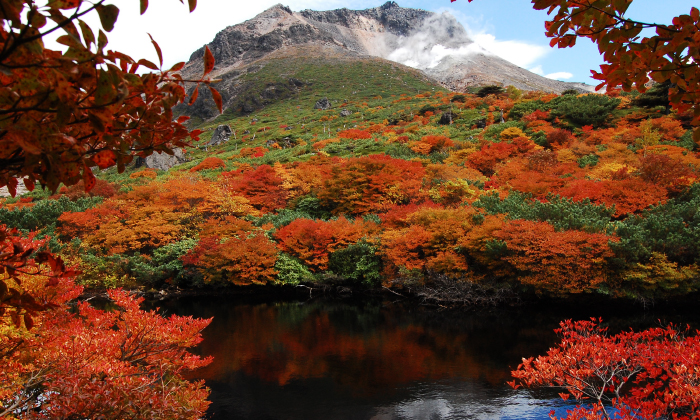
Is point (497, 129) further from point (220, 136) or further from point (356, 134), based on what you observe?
point (220, 136)

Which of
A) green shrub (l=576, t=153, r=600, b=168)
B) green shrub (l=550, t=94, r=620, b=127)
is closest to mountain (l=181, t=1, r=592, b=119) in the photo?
green shrub (l=550, t=94, r=620, b=127)

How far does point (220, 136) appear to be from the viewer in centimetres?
6694

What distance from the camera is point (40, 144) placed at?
1259 millimetres

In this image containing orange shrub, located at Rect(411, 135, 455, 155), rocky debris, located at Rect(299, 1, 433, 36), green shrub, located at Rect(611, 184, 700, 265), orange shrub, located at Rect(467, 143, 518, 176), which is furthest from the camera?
rocky debris, located at Rect(299, 1, 433, 36)

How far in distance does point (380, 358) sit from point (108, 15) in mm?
12757

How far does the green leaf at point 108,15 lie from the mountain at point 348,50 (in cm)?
7598

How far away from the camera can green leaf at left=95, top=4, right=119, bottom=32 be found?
121 cm

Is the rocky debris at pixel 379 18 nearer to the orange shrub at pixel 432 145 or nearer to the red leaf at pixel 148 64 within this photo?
the orange shrub at pixel 432 145

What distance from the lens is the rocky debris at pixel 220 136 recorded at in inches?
2603

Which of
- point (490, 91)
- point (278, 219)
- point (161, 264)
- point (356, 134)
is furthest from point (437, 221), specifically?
point (490, 91)

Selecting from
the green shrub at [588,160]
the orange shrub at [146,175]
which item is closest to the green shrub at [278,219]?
the green shrub at [588,160]

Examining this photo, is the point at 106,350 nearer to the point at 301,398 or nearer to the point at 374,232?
the point at 301,398

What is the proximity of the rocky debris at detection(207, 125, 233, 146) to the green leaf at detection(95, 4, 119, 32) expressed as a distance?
68665 millimetres

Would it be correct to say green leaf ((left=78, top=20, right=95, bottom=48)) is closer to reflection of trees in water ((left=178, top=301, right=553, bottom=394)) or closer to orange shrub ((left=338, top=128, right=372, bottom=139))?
reflection of trees in water ((left=178, top=301, right=553, bottom=394))
